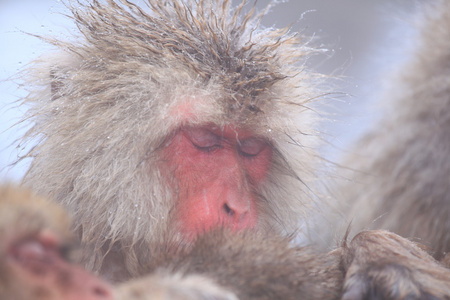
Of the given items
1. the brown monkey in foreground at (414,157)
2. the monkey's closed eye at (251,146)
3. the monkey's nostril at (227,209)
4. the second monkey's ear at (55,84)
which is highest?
the brown monkey in foreground at (414,157)

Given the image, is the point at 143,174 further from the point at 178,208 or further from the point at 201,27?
the point at 201,27

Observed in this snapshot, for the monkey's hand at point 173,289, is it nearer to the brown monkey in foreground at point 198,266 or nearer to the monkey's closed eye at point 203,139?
the brown monkey in foreground at point 198,266

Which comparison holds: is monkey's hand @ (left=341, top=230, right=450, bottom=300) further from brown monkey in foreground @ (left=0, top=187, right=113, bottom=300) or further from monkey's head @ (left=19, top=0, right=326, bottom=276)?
brown monkey in foreground @ (left=0, top=187, right=113, bottom=300)

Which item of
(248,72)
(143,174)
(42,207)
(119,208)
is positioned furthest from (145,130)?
(42,207)

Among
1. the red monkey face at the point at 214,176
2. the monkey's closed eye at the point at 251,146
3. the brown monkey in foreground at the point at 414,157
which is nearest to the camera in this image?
the red monkey face at the point at 214,176

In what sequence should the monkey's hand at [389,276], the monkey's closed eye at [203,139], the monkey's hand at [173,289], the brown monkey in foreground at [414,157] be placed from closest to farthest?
the monkey's hand at [173,289] < the monkey's hand at [389,276] < the monkey's closed eye at [203,139] < the brown monkey in foreground at [414,157]

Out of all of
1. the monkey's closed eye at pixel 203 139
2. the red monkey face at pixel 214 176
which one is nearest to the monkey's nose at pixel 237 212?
the red monkey face at pixel 214 176
